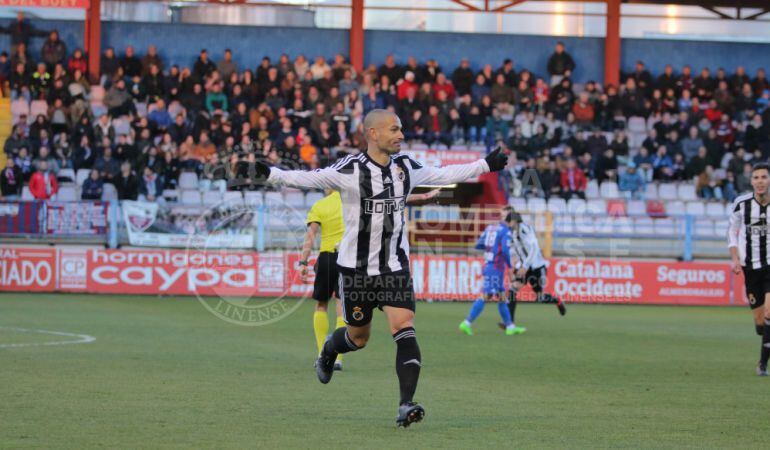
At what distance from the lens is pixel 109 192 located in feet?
82.5

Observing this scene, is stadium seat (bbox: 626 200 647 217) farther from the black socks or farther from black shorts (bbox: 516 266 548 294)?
the black socks

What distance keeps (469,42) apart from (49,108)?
1321cm

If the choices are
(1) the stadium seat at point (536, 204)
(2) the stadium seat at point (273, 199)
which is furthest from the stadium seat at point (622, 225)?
(2) the stadium seat at point (273, 199)

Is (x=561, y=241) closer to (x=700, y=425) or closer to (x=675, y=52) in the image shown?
(x=675, y=52)

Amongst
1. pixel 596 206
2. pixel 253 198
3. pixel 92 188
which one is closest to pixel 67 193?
pixel 92 188

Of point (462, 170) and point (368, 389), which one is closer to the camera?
point (462, 170)

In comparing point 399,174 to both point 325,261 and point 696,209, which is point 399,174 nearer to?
point 325,261

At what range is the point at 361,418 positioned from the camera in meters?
8.16

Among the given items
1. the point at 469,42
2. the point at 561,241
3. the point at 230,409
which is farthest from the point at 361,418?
the point at 469,42

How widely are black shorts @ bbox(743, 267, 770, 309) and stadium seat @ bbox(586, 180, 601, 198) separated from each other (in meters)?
15.5

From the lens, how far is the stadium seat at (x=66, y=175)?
2588 centimetres

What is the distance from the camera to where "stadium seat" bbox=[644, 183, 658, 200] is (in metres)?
28.0

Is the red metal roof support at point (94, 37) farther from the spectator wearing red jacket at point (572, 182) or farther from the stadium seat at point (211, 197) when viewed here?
the spectator wearing red jacket at point (572, 182)

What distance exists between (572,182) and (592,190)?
0.82 metres
